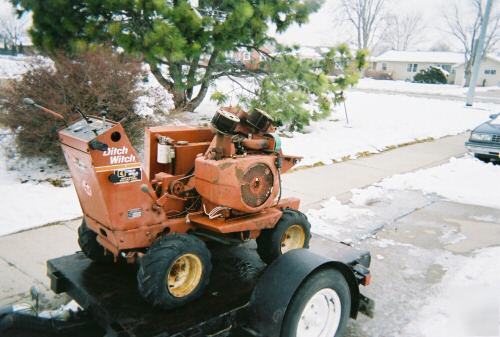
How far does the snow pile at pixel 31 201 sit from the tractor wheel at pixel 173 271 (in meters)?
2.73

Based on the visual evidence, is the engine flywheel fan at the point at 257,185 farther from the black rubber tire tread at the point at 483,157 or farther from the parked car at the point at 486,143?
the black rubber tire tread at the point at 483,157

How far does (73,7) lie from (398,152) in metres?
7.38

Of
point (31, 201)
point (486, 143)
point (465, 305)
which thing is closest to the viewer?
point (465, 305)

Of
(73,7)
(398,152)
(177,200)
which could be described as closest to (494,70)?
(398,152)

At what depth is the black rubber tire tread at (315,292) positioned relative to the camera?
8.61 ft

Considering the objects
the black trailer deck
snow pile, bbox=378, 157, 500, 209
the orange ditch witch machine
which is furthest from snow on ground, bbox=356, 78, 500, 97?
the black trailer deck

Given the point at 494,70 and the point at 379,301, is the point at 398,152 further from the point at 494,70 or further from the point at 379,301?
the point at 494,70

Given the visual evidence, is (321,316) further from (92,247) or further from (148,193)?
(92,247)

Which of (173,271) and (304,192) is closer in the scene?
(173,271)

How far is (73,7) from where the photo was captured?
819cm

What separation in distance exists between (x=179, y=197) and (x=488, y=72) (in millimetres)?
57936

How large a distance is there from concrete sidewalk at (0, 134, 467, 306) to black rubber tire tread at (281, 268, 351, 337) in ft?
6.99

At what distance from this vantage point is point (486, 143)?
8797mm

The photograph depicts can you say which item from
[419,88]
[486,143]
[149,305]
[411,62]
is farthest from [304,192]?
[411,62]
